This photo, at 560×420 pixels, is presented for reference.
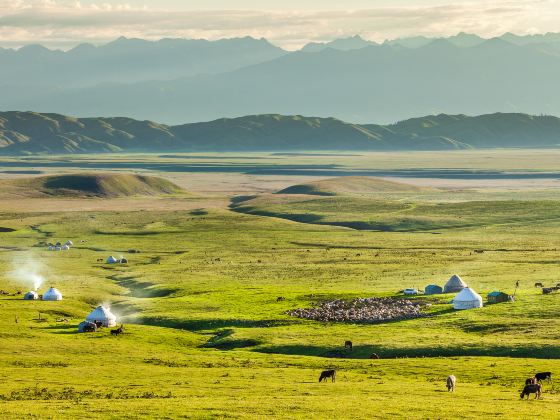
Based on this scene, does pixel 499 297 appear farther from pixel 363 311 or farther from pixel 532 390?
pixel 532 390

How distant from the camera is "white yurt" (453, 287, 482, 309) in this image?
352ft

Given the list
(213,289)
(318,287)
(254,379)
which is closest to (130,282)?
(213,289)

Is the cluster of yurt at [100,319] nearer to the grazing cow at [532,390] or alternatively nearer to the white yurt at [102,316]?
the white yurt at [102,316]

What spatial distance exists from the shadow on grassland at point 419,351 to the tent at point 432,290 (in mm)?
36203

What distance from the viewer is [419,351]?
281ft

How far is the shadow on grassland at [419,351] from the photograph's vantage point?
273 feet

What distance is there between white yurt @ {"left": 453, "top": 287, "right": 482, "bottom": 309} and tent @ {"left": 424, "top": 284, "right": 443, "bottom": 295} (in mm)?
14501

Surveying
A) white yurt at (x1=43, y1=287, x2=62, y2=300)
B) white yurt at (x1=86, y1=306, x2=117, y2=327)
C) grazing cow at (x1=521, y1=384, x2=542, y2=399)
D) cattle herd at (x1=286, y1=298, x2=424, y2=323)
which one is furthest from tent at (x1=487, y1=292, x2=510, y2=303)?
white yurt at (x1=43, y1=287, x2=62, y2=300)

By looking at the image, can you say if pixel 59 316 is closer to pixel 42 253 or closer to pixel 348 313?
pixel 348 313


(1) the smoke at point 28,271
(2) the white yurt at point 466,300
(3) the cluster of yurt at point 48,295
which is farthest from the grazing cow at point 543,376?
(1) the smoke at point 28,271

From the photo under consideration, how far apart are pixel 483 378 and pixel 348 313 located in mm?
36598

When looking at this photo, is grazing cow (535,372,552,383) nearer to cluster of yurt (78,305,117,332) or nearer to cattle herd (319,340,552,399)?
cattle herd (319,340,552,399)

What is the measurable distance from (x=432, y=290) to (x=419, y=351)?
38457 mm

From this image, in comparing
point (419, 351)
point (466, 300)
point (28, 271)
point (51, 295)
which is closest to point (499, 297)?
point (466, 300)
